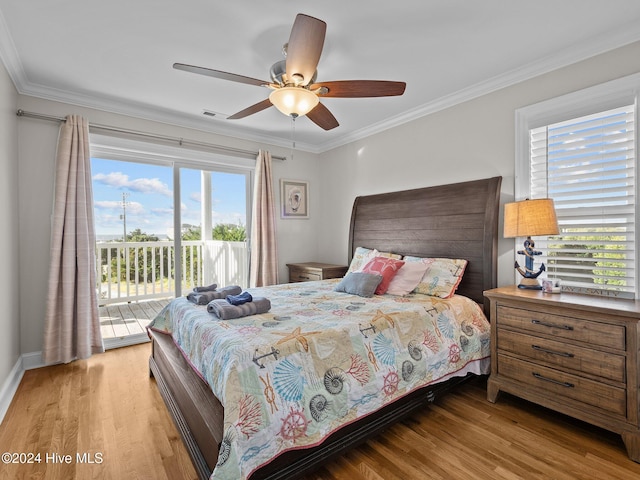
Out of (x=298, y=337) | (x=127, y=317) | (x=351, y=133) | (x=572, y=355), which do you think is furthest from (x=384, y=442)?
(x=127, y=317)

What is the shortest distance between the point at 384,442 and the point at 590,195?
2.27 meters

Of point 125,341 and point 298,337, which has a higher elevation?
point 298,337

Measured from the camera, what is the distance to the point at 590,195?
2318 millimetres

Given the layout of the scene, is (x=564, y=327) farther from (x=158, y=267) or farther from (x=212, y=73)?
(x=158, y=267)

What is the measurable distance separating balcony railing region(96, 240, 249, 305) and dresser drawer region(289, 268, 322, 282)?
638 millimetres

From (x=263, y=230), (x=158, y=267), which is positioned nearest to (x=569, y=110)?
(x=263, y=230)

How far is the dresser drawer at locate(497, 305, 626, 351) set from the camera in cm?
176

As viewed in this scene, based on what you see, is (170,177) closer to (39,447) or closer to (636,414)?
(39,447)

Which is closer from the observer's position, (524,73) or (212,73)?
(212,73)

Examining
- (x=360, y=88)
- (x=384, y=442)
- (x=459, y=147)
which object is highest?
(x=360, y=88)

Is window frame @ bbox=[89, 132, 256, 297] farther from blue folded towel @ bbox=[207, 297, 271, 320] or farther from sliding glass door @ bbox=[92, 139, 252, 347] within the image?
blue folded towel @ bbox=[207, 297, 271, 320]

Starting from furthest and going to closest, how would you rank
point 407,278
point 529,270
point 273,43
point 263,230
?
point 263,230
point 407,278
point 529,270
point 273,43

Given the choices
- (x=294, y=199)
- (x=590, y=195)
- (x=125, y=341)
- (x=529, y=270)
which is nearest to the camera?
(x=590, y=195)

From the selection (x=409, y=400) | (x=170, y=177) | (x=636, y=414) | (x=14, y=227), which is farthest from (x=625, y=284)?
(x=14, y=227)
